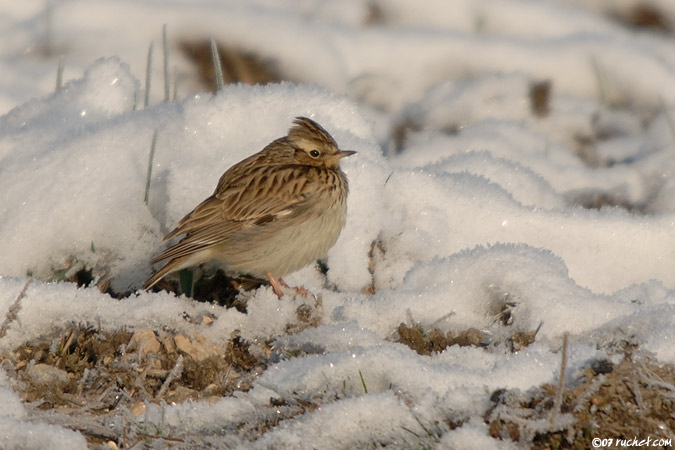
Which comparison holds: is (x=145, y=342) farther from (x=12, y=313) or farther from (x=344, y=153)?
(x=344, y=153)

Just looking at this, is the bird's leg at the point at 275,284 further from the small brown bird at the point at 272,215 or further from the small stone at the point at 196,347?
the small stone at the point at 196,347

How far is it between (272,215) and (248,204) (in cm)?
15

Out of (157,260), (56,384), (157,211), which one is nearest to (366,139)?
(157,211)

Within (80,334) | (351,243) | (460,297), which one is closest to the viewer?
(80,334)

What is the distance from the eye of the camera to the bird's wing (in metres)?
5.12

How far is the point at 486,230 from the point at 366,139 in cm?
102

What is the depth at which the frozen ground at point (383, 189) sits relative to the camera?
3678 millimetres

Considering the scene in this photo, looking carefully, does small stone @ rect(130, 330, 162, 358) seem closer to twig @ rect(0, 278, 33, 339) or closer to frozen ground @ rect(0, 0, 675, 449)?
frozen ground @ rect(0, 0, 675, 449)

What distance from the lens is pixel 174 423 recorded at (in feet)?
12.0

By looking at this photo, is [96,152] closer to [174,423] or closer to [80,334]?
[80,334]

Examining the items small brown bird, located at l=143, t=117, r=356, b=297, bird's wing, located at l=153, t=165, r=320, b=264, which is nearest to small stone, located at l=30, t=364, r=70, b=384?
small brown bird, located at l=143, t=117, r=356, b=297

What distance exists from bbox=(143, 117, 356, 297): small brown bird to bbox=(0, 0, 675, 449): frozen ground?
0.82 feet

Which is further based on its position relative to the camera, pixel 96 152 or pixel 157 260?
pixel 96 152

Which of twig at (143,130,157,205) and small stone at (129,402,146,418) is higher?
twig at (143,130,157,205)
